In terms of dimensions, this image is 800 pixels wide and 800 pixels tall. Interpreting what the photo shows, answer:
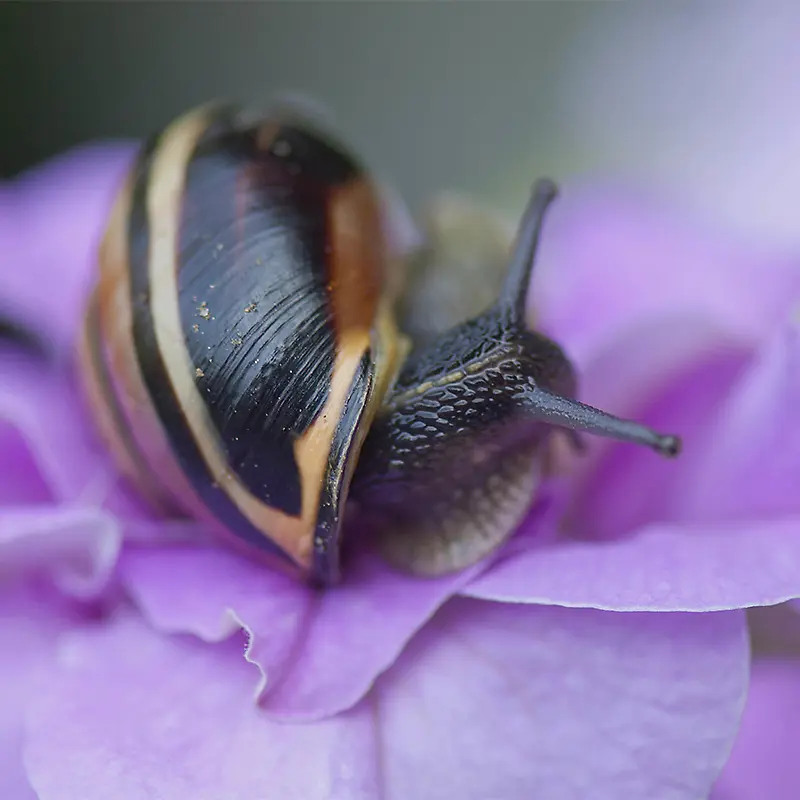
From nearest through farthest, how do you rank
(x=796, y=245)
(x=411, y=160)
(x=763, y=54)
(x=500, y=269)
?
(x=500, y=269)
(x=796, y=245)
(x=763, y=54)
(x=411, y=160)

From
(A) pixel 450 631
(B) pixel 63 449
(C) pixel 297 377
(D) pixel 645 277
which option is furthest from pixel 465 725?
(D) pixel 645 277

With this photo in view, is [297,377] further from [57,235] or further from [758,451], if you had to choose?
[57,235]

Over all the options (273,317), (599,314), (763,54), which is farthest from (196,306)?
(763,54)

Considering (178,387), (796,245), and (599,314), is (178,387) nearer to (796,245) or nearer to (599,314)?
(599,314)

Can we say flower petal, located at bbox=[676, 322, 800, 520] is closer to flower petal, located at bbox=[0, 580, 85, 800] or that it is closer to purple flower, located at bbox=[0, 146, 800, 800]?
purple flower, located at bbox=[0, 146, 800, 800]

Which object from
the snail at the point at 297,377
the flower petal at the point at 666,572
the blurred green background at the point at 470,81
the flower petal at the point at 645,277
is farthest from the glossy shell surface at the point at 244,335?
the blurred green background at the point at 470,81

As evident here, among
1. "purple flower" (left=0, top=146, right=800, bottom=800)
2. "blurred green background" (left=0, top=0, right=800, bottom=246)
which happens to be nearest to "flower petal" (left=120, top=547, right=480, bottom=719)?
"purple flower" (left=0, top=146, right=800, bottom=800)
